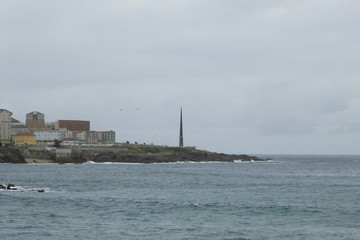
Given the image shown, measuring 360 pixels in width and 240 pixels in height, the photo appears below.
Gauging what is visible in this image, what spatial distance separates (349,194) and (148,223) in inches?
1362

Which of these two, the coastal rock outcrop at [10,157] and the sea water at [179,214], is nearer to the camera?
the sea water at [179,214]

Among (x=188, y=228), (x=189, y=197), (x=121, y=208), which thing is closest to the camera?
(x=188, y=228)

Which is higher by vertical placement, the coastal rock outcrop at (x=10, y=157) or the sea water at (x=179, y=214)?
the coastal rock outcrop at (x=10, y=157)

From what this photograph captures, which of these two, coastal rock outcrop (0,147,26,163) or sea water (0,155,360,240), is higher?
coastal rock outcrop (0,147,26,163)

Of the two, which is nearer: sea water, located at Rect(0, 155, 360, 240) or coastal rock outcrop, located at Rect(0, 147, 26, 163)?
sea water, located at Rect(0, 155, 360, 240)

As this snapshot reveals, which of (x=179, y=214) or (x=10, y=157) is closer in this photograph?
(x=179, y=214)

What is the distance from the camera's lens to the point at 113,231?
Result: 44219 millimetres

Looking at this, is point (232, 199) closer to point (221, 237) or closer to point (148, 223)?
point (148, 223)

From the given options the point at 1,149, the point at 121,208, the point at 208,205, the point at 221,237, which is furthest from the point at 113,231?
the point at 1,149

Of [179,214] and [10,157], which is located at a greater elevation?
[10,157]

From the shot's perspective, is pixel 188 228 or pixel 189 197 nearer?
pixel 188 228

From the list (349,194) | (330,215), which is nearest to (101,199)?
(330,215)

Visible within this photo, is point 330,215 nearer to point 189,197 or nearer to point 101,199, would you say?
point 189,197

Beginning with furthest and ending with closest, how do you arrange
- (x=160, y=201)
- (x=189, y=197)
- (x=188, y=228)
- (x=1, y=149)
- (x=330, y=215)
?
1. (x=1, y=149)
2. (x=189, y=197)
3. (x=160, y=201)
4. (x=330, y=215)
5. (x=188, y=228)
